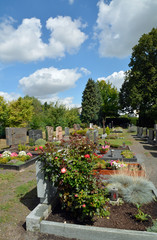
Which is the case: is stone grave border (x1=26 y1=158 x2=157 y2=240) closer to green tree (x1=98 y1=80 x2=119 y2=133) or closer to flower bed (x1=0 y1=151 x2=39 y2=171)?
flower bed (x1=0 y1=151 x2=39 y2=171)

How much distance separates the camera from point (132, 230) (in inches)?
106

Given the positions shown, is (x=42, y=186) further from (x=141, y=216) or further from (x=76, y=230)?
(x=141, y=216)

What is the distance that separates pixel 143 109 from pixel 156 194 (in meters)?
26.5

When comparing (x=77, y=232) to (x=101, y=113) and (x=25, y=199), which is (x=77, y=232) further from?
(x=101, y=113)

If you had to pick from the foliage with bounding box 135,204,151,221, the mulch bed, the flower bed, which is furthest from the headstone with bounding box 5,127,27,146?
the foliage with bounding box 135,204,151,221

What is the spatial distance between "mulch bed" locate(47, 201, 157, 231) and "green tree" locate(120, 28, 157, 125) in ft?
84.2

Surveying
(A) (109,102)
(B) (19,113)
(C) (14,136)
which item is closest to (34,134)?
(C) (14,136)

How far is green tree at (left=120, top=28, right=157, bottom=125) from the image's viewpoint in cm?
2689

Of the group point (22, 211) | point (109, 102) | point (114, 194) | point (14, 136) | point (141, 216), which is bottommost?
point (22, 211)

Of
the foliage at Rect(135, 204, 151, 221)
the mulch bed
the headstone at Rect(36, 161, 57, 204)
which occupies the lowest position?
the mulch bed

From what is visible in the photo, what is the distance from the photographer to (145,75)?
91.2 ft

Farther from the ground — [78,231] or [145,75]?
[145,75]

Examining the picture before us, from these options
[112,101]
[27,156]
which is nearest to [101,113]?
[112,101]

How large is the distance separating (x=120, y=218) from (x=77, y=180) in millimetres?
1154
